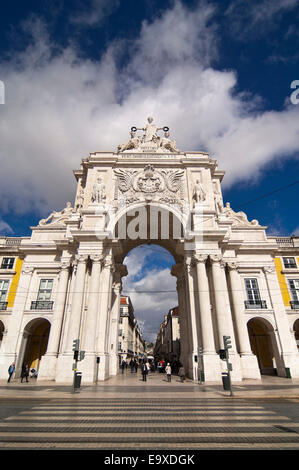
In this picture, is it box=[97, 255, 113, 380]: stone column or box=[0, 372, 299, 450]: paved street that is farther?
box=[97, 255, 113, 380]: stone column

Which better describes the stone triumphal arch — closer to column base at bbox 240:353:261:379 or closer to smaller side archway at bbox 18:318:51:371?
column base at bbox 240:353:261:379

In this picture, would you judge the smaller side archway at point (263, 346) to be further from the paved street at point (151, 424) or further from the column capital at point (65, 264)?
the column capital at point (65, 264)

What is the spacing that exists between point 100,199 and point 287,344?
2054 cm

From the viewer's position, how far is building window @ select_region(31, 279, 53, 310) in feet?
79.0

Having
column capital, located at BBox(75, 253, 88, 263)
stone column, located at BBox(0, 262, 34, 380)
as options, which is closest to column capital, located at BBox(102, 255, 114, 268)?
column capital, located at BBox(75, 253, 88, 263)

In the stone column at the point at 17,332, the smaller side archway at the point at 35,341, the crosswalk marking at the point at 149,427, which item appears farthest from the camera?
the smaller side archway at the point at 35,341

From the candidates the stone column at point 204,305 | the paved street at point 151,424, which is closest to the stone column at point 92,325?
the paved street at point 151,424

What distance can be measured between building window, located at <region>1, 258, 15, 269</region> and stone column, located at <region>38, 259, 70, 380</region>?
648cm

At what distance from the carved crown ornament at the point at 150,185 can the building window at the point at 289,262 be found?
12.0 m

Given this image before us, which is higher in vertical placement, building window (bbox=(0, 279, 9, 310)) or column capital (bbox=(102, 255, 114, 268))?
column capital (bbox=(102, 255, 114, 268))

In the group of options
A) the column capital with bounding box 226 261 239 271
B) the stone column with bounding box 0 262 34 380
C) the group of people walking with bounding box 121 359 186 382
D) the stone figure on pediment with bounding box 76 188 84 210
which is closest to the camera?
the group of people walking with bounding box 121 359 186 382

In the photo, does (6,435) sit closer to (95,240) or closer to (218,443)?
(218,443)

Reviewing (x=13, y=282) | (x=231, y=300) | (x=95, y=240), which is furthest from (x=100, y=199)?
(x=231, y=300)

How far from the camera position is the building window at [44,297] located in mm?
24078
